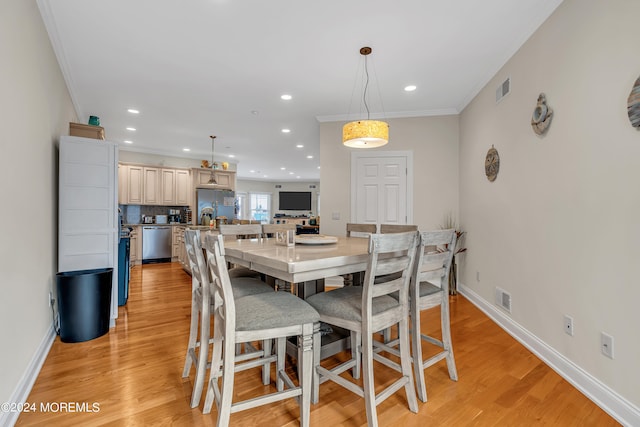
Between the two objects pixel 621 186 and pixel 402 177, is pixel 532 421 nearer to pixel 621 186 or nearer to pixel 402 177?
pixel 621 186

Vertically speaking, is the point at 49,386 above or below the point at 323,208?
below

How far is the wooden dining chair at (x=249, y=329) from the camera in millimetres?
1335

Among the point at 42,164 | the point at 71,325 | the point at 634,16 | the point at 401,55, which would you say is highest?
the point at 401,55

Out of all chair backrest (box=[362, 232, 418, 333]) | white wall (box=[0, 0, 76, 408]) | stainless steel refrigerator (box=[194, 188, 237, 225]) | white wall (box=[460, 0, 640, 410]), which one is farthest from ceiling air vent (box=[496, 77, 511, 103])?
stainless steel refrigerator (box=[194, 188, 237, 225])

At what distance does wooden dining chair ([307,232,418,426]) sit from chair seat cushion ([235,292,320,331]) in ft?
0.50

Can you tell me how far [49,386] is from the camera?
187 centimetres

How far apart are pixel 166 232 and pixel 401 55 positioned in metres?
5.97

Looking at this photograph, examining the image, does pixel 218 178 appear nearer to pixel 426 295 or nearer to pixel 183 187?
pixel 183 187

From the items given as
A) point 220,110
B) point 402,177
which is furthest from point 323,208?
point 220,110

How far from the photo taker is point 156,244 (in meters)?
6.47

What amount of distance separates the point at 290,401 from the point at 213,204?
618 cm

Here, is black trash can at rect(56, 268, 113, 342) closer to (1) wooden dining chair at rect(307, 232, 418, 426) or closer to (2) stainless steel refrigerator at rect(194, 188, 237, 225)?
(1) wooden dining chair at rect(307, 232, 418, 426)

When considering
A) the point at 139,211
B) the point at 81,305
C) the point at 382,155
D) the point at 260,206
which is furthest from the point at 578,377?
the point at 260,206

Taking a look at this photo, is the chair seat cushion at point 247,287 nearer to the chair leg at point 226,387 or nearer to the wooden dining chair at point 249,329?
the wooden dining chair at point 249,329
